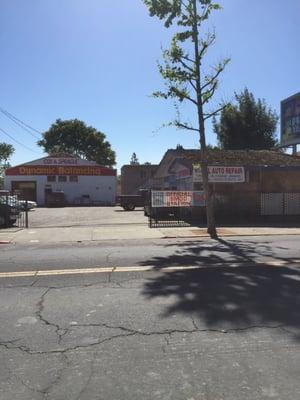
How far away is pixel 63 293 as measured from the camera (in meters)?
7.81

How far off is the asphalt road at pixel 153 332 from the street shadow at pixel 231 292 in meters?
0.02

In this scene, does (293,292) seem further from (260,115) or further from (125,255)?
(260,115)

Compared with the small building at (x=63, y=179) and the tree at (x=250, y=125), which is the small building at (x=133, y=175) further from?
the tree at (x=250, y=125)

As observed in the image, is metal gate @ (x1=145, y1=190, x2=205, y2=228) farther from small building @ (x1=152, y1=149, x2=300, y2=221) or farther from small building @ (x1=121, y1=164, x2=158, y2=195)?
small building @ (x1=121, y1=164, x2=158, y2=195)

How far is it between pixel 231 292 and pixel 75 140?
76038 millimetres

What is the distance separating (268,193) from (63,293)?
1870 centimetres

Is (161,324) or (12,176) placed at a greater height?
(12,176)

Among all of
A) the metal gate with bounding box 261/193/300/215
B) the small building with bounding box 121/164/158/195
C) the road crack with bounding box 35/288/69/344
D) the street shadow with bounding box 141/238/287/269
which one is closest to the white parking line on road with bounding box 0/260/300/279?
the street shadow with bounding box 141/238/287/269

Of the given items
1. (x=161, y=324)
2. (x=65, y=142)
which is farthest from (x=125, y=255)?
(x=65, y=142)

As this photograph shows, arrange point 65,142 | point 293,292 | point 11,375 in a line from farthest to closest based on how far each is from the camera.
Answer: point 65,142
point 293,292
point 11,375

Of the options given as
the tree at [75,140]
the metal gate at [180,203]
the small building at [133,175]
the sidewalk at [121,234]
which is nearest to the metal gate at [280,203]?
the metal gate at [180,203]

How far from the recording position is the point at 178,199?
2403 centimetres

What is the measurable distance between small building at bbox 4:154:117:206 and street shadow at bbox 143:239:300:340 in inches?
1902

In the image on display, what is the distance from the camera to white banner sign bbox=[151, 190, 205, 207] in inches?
942
